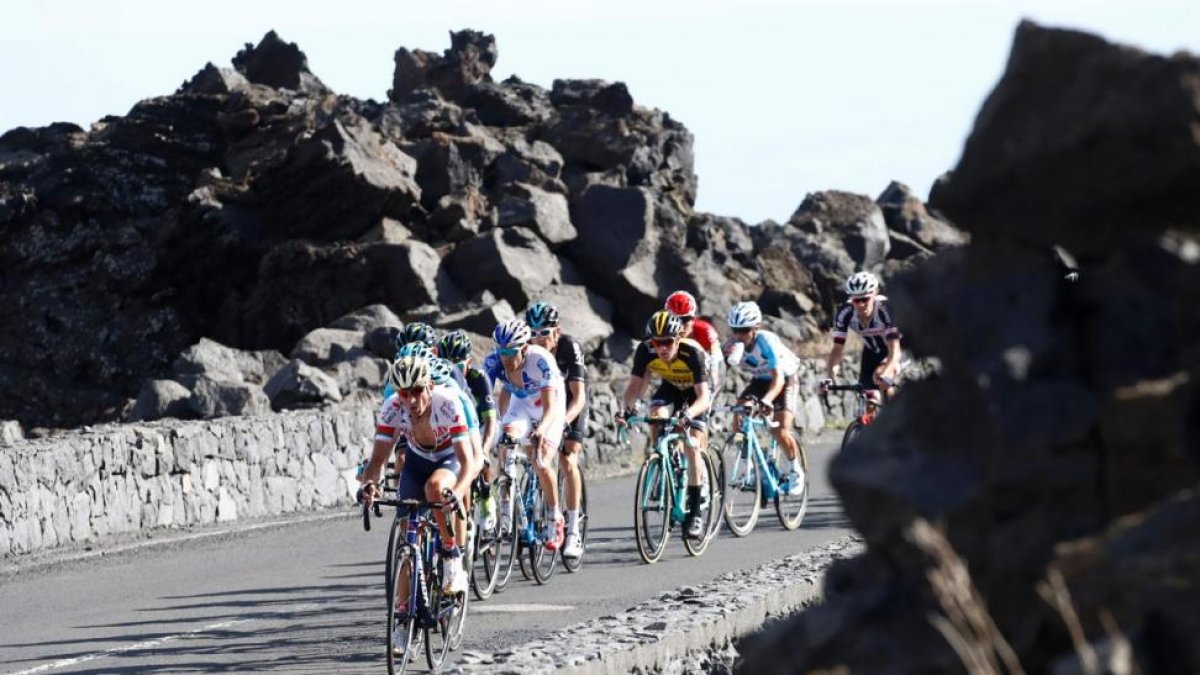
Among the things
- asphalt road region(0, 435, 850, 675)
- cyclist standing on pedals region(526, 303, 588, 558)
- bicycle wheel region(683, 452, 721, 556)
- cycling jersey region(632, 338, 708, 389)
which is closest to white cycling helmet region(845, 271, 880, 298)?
cycling jersey region(632, 338, 708, 389)

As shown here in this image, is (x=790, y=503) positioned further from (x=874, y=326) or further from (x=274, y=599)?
(x=274, y=599)

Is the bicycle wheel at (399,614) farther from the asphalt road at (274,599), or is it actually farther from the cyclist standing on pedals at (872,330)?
the cyclist standing on pedals at (872,330)

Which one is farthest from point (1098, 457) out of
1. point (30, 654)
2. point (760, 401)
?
point (760, 401)

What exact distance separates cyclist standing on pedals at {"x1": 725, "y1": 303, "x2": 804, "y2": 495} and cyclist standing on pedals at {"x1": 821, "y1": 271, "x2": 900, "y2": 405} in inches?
17.1

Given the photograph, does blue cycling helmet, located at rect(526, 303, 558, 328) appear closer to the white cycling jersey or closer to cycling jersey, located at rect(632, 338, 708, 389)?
cycling jersey, located at rect(632, 338, 708, 389)

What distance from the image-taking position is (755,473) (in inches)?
720

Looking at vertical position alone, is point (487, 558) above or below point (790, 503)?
below

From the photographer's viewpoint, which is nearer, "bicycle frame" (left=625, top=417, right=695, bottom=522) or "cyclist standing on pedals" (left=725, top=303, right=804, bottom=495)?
"bicycle frame" (left=625, top=417, right=695, bottom=522)

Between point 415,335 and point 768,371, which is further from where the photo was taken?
point 768,371

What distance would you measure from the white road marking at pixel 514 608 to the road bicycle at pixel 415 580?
2.43 metres

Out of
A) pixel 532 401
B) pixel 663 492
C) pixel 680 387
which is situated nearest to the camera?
pixel 532 401

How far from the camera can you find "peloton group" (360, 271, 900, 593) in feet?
36.3

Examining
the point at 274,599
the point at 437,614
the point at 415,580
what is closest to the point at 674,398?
the point at 274,599

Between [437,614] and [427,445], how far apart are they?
99cm
